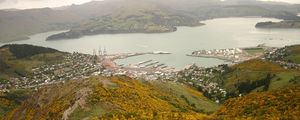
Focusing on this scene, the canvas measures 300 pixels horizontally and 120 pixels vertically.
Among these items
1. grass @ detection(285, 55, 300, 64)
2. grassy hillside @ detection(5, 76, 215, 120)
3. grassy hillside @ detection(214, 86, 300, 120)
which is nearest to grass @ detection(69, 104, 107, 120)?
grassy hillside @ detection(5, 76, 215, 120)

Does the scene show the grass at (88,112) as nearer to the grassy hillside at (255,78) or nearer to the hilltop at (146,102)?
the hilltop at (146,102)

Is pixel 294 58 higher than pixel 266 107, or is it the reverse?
pixel 266 107

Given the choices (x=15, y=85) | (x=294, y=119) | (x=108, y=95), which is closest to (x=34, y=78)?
(x=15, y=85)

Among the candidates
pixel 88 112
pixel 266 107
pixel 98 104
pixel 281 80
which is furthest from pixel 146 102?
pixel 281 80

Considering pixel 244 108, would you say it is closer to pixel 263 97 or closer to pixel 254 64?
pixel 263 97

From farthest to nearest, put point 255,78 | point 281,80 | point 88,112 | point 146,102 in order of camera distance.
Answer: point 255,78 → point 281,80 → point 146,102 → point 88,112

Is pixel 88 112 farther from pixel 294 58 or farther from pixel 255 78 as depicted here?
pixel 294 58

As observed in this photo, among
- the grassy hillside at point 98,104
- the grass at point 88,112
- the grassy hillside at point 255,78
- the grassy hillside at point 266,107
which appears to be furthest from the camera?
the grassy hillside at point 255,78

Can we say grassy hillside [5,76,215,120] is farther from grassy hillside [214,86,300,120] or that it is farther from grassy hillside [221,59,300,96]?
grassy hillside [221,59,300,96]

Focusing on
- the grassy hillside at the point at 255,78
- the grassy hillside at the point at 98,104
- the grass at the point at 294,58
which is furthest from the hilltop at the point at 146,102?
the grass at the point at 294,58
